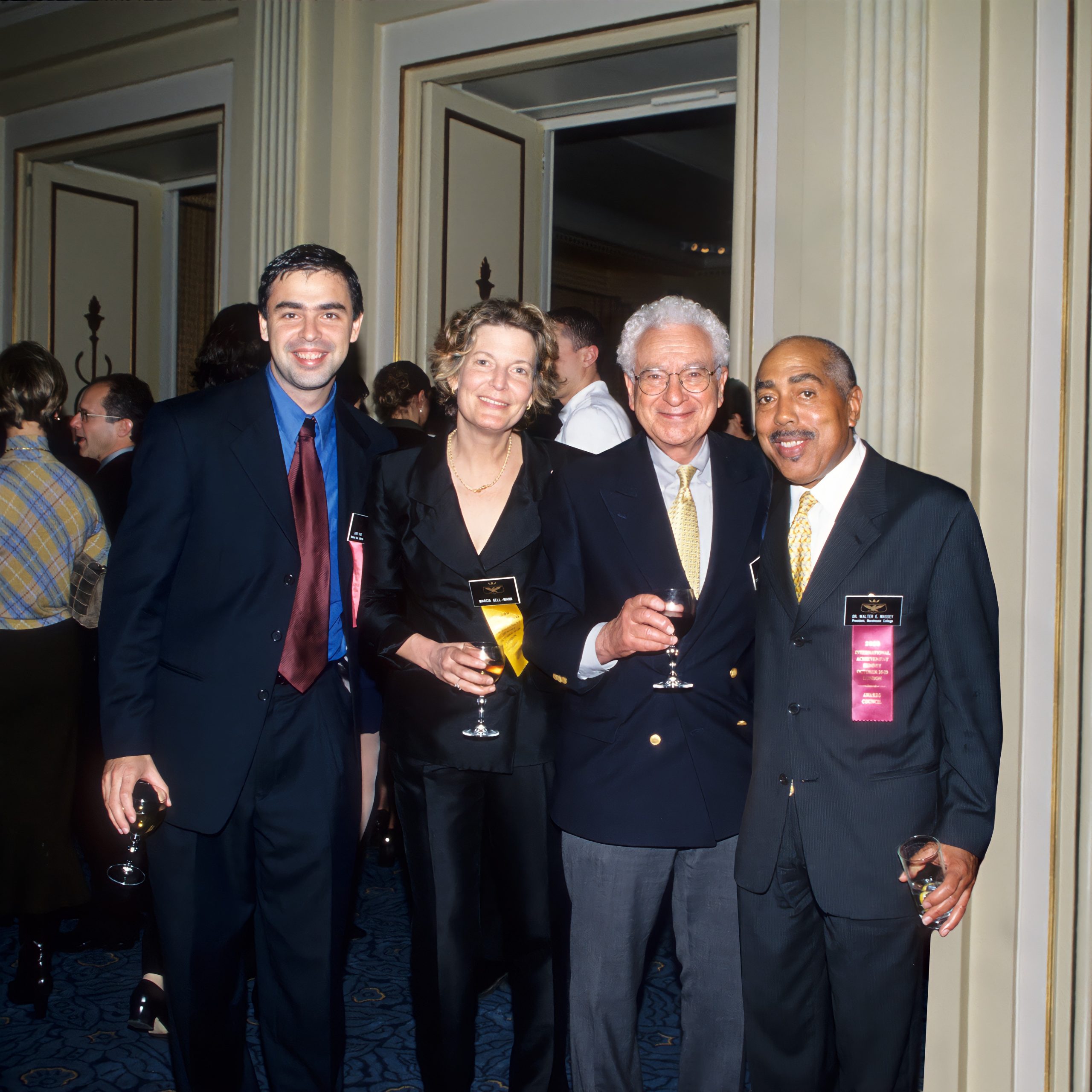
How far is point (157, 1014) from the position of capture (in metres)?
2.90

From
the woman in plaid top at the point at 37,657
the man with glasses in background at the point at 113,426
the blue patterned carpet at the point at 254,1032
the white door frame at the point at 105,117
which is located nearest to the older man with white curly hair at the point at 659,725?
the blue patterned carpet at the point at 254,1032

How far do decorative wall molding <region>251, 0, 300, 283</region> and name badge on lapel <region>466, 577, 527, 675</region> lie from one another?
307cm

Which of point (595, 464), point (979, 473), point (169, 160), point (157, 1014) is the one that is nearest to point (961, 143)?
point (979, 473)

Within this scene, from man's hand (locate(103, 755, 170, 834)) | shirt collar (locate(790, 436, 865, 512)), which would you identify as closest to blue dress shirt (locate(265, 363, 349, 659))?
man's hand (locate(103, 755, 170, 834))

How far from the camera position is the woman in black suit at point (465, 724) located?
2143 millimetres

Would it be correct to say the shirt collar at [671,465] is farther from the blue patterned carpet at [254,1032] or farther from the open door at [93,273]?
the open door at [93,273]

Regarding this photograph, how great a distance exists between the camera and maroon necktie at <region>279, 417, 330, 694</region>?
202cm

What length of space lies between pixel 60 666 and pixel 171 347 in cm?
408

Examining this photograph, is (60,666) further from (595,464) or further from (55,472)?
(595,464)

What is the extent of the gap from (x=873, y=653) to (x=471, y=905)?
982mm

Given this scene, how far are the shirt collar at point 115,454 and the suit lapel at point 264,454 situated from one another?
1.54 m

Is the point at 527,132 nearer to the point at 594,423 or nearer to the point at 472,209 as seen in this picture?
the point at 472,209

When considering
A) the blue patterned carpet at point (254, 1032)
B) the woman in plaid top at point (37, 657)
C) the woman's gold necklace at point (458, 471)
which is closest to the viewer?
the woman's gold necklace at point (458, 471)

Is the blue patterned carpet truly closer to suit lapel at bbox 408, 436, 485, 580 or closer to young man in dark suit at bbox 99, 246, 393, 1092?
young man in dark suit at bbox 99, 246, 393, 1092
